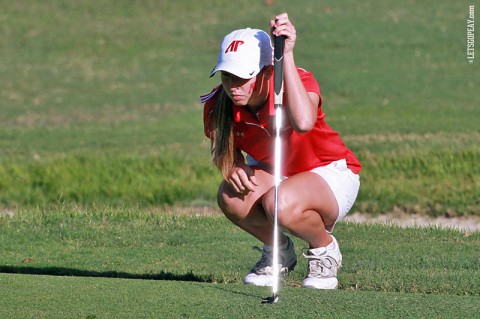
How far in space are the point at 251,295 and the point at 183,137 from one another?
10.1 metres

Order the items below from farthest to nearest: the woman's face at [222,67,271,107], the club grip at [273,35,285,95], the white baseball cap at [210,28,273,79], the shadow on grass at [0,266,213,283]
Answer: the shadow on grass at [0,266,213,283] → the woman's face at [222,67,271,107] → the white baseball cap at [210,28,273,79] → the club grip at [273,35,285,95]

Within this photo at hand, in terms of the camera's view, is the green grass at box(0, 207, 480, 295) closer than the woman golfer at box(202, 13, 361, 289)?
No

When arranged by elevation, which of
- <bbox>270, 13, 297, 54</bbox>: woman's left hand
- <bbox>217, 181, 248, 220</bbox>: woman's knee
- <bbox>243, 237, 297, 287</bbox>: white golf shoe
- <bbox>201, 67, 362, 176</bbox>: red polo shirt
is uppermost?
<bbox>270, 13, 297, 54</bbox>: woman's left hand

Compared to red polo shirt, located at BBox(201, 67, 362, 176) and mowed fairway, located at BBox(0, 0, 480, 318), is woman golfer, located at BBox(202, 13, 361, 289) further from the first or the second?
mowed fairway, located at BBox(0, 0, 480, 318)

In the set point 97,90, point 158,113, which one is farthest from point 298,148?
point 97,90

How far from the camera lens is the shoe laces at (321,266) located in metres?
5.80

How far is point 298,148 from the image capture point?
584 centimetres

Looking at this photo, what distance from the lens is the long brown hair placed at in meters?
5.72

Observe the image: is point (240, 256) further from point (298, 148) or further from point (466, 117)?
point (466, 117)

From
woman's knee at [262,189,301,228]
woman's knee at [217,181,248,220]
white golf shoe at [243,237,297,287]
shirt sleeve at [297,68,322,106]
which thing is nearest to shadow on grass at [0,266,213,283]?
white golf shoe at [243,237,297,287]

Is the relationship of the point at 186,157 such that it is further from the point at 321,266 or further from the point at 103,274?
the point at 321,266

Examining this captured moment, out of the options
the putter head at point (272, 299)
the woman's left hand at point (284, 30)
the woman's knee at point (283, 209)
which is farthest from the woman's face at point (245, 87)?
the putter head at point (272, 299)

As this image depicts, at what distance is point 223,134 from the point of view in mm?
5746

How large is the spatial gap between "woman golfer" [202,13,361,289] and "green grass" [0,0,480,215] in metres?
0.66
